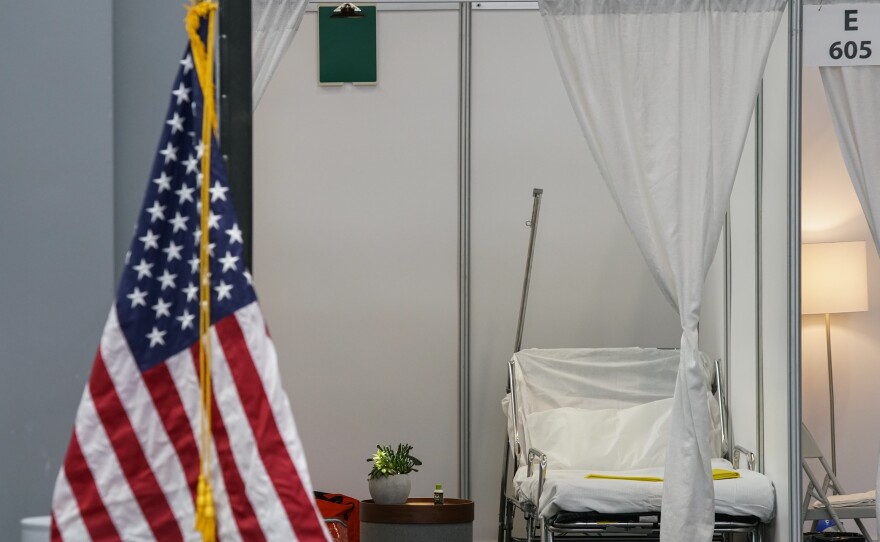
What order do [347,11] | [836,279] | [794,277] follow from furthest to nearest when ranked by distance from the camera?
1. [836,279]
2. [347,11]
3. [794,277]

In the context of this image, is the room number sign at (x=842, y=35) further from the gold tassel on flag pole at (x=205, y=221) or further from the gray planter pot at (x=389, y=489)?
the gold tassel on flag pole at (x=205, y=221)

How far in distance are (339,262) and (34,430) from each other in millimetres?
3994

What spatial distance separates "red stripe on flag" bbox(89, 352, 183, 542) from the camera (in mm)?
2094

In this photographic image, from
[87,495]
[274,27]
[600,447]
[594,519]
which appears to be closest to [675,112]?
[274,27]

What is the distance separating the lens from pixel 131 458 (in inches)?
82.5

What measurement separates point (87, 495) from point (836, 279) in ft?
15.8

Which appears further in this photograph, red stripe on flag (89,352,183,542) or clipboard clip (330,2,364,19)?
clipboard clip (330,2,364,19)

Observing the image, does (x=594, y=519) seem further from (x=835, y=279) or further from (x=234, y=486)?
(x=234, y=486)

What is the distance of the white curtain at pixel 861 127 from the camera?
15.6 ft

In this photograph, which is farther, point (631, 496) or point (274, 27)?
point (631, 496)

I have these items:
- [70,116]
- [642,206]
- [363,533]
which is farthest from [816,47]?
[70,116]

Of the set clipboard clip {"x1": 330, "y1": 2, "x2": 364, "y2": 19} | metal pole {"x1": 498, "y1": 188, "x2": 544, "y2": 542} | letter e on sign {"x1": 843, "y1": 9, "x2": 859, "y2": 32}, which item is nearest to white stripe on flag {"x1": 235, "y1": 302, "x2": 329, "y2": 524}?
letter e on sign {"x1": 843, "y1": 9, "x2": 859, "y2": 32}

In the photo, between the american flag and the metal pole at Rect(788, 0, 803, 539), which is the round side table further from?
the american flag

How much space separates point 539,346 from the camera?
21.5 ft
